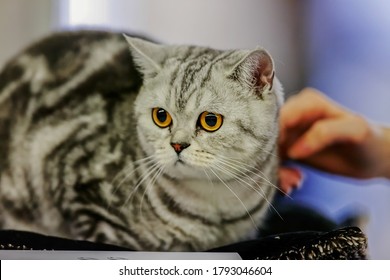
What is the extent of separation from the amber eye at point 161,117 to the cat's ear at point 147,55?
0.08m

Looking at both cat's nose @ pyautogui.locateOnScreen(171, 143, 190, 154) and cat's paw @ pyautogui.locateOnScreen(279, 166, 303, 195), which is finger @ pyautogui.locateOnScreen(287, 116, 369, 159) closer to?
cat's paw @ pyautogui.locateOnScreen(279, 166, 303, 195)

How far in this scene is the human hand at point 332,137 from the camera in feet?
3.71

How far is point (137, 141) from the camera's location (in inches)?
43.6

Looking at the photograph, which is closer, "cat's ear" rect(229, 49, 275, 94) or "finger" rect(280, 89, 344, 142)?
"cat's ear" rect(229, 49, 275, 94)

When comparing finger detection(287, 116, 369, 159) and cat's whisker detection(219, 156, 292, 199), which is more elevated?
finger detection(287, 116, 369, 159)

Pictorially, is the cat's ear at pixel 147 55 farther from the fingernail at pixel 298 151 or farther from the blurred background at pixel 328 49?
the fingernail at pixel 298 151

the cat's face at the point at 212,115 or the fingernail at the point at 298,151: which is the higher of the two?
the cat's face at the point at 212,115

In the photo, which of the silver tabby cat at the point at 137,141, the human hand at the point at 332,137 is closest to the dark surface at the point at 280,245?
the silver tabby cat at the point at 137,141

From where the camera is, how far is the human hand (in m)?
1.13

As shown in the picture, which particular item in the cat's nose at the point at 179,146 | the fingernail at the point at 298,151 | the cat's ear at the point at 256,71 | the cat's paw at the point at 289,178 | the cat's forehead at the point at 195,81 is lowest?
the cat's paw at the point at 289,178

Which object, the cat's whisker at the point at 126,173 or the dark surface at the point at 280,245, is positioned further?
the cat's whisker at the point at 126,173

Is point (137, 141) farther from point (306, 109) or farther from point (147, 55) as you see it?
point (306, 109)

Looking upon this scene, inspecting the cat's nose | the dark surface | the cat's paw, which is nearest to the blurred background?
the cat's paw
